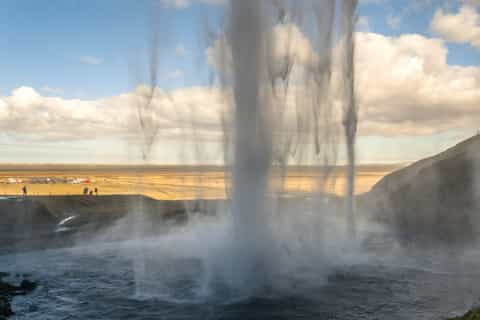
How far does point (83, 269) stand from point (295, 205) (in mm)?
26919

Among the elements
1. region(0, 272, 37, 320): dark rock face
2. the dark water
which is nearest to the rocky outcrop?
the dark water

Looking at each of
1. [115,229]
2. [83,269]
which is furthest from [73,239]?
[83,269]

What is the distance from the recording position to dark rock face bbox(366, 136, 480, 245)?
4353 centimetres

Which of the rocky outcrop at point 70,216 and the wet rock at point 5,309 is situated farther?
the rocky outcrop at point 70,216

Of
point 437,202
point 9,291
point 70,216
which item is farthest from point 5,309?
point 437,202

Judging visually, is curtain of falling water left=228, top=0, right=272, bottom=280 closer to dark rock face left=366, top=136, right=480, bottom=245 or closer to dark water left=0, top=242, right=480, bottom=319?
dark water left=0, top=242, right=480, bottom=319

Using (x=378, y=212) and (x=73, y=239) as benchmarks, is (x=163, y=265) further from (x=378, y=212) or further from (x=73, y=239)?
(x=378, y=212)

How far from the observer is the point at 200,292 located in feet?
73.5

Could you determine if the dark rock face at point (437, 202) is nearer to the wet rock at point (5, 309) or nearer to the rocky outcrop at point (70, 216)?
the rocky outcrop at point (70, 216)

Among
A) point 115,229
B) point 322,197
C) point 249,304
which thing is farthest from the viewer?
point 115,229

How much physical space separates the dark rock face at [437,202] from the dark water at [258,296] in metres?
14.3

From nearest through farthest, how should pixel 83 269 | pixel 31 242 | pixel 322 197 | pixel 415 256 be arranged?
pixel 83 269 < pixel 415 256 < pixel 322 197 < pixel 31 242

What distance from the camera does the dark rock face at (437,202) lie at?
1714 inches

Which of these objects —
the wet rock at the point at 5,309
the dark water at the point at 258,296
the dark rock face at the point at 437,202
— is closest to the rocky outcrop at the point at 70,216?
the dark water at the point at 258,296
